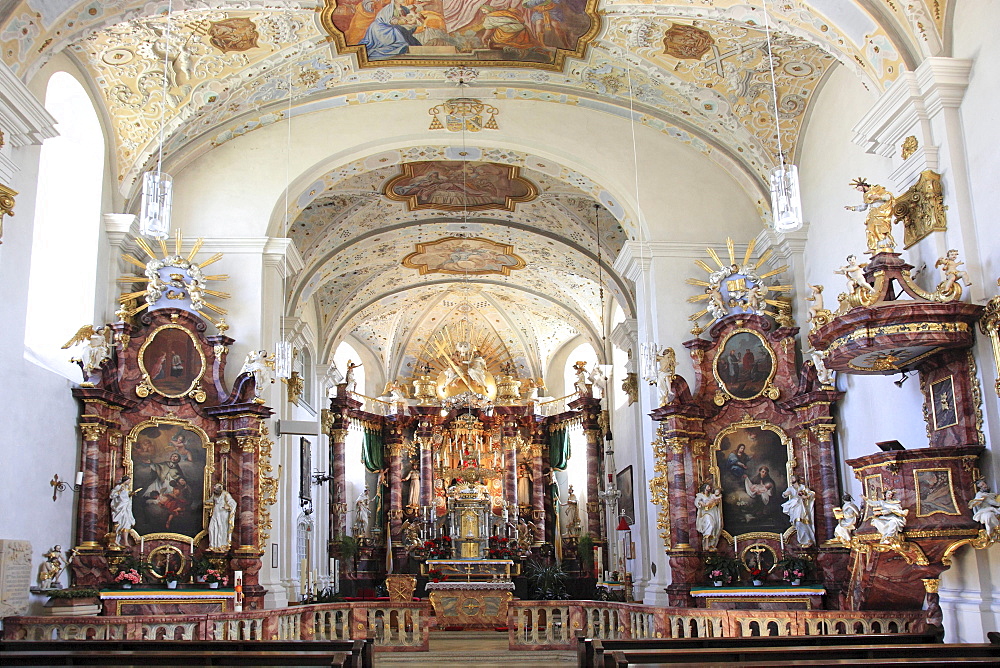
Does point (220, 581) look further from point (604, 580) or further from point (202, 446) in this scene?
point (604, 580)

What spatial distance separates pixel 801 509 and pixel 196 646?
Result: 26.2ft

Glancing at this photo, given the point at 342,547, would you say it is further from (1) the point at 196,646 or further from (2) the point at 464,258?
(1) the point at 196,646

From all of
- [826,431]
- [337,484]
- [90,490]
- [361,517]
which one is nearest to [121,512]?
[90,490]

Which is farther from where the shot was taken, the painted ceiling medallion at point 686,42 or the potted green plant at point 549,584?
the potted green plant at point 549,584

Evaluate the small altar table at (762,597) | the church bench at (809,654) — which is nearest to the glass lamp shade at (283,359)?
the small altar table at (762,597)

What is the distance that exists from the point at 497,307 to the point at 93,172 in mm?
14116

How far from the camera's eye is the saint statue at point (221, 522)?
42.7 ft

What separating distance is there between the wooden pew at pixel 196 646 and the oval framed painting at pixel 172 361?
544 cm

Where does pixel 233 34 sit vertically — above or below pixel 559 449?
above

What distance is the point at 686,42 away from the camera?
42.3ft

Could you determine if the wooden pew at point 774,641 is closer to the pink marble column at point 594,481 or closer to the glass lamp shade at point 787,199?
the glass lamp shade at point 787,199

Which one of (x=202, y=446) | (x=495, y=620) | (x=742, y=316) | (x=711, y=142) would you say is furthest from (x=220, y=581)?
(x=711, y=142)

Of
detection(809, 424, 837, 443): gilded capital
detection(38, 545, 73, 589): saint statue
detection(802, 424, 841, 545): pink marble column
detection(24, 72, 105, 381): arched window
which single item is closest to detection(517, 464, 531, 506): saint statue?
detection(802, 424, 841, 545): pink marble column

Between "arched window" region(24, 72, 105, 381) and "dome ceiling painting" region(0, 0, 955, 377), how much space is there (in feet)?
1.45
